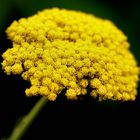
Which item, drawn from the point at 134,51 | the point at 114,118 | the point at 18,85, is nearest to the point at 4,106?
the point at 18,85

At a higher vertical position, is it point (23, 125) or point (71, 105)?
point (71, 105)

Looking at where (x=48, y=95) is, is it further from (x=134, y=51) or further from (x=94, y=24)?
(x=134, y=51)

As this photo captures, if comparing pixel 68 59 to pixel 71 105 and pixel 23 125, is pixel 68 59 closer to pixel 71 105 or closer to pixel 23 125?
pixel 23 125

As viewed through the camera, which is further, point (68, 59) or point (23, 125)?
point (23, 125)

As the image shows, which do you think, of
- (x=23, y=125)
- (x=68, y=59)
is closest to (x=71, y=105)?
(x=23, y=125)

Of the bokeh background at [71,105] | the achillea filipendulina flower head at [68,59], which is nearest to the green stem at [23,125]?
the bokeh background at [71,105]

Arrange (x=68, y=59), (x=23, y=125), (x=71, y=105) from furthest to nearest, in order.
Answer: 1. (x=71, y=105)
2. (x=23, y=125)
3. (x=68, y=59)
